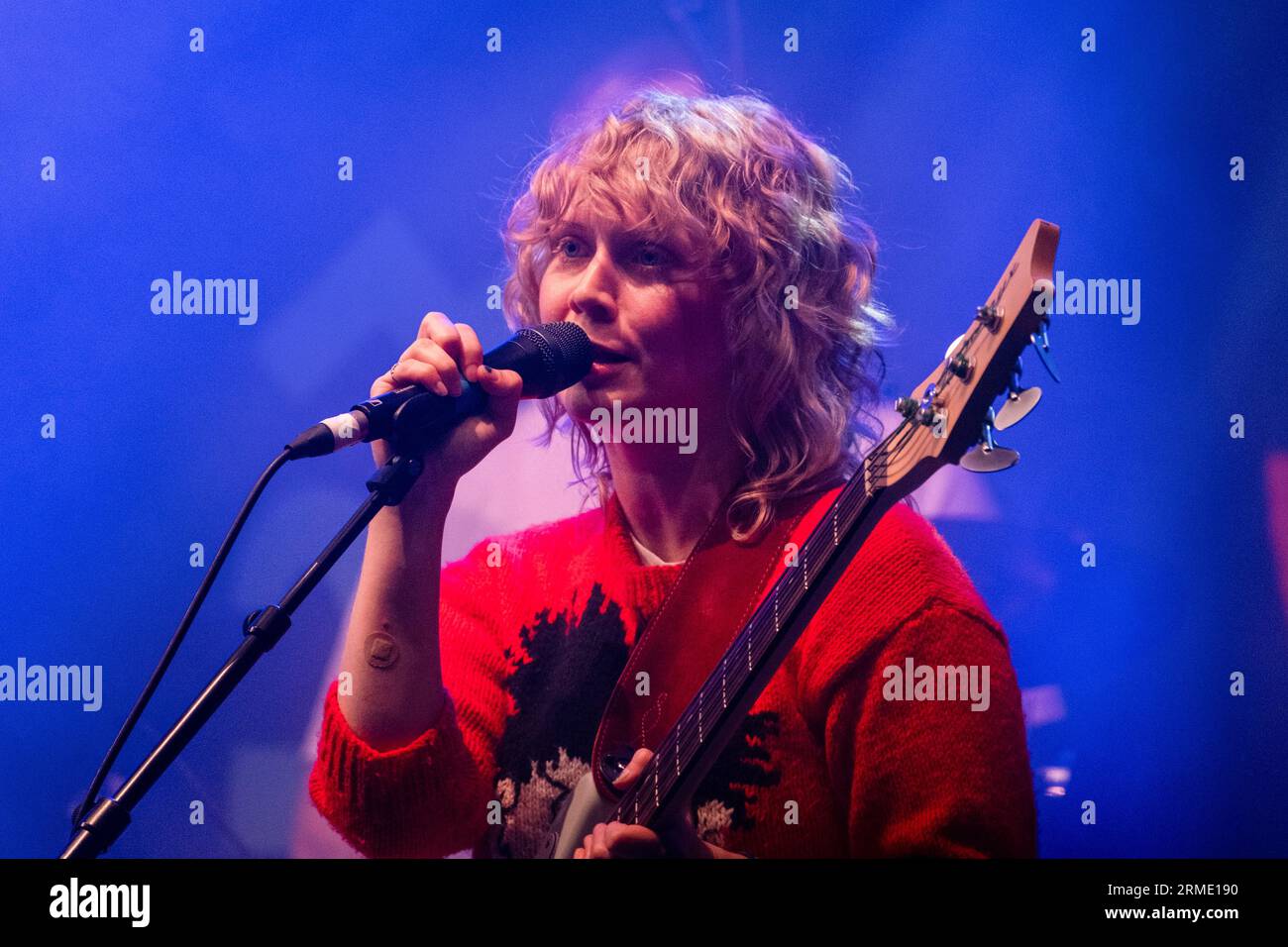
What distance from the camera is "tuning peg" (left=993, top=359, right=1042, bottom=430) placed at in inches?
62.4

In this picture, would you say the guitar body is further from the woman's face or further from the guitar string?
the woman's face

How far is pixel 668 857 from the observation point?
74.5 inches

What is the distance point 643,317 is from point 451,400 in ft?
1.65

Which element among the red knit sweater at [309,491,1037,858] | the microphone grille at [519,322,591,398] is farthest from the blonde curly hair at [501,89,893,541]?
the microphone grille at [519,322,591,398]

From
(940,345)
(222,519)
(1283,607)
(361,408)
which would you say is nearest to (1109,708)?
(1283,607)

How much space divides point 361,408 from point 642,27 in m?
0.99

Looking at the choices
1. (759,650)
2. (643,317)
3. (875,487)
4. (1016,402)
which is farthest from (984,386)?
(643,317)

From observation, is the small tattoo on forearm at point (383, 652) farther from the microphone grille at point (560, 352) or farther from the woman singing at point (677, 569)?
the microphone grille at point (560, 352)

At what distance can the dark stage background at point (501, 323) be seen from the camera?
2.08 meters

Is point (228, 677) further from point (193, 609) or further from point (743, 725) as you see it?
point (743, 725)

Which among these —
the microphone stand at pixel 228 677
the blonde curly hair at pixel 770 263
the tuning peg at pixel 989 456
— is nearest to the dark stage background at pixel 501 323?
the blonde curly hair at pixel 770 263

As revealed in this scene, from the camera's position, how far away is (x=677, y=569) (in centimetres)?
207

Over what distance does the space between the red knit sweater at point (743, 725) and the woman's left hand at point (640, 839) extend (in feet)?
0.23
